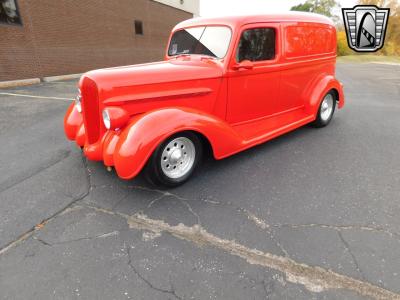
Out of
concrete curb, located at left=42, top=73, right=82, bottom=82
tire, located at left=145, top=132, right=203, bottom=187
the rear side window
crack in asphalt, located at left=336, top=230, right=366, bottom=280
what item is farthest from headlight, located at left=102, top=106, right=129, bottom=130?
concrete curb, located at left=42, top=73, right=82, bottom=82

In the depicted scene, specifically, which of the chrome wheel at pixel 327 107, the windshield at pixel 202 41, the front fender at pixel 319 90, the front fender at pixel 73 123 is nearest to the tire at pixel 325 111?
the chrome wheel at pixel 327 107

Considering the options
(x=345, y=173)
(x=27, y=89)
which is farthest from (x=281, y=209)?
(x=27, y=89)

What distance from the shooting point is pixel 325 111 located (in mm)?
5285

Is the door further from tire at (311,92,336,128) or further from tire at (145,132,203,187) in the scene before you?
tire at (311,92,336,128)

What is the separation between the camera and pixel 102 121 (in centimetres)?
300

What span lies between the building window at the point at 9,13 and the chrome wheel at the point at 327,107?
1069 cm

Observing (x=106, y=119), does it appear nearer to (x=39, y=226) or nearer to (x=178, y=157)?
(x=178, y=157)

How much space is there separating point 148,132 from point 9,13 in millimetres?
10436

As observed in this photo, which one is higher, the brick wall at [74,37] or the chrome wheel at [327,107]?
the brick wall at [74,37]

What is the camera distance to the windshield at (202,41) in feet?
11.6

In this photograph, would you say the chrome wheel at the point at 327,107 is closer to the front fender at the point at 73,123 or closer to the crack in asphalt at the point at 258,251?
the crack in asphalt at the point at 258,251

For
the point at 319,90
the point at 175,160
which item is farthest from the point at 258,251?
the point at 319,90

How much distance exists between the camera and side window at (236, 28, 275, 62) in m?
3.54

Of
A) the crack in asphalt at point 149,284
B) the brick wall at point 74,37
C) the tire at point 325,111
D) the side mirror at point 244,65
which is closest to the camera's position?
the crack in asphalt at point 149,284
